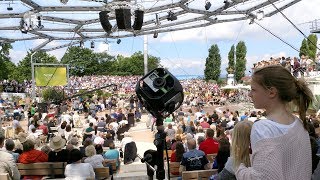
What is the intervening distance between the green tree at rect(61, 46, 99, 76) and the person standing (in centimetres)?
9098

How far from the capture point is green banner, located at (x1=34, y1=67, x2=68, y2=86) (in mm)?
33688

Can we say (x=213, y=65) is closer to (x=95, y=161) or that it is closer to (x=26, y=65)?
(x=26, y=65)

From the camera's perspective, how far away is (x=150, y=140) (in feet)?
58.5

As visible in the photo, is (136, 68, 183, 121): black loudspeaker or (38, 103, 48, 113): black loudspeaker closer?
(136, 68, 183, 121): black loudspeaker

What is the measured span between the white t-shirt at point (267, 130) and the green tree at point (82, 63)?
91113mm

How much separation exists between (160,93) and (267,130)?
123cm

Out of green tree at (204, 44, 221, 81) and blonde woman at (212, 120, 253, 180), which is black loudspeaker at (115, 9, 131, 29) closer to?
blonde woman at (212, 120, 253, 180)

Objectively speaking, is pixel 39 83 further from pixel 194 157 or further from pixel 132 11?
pixel 194 157

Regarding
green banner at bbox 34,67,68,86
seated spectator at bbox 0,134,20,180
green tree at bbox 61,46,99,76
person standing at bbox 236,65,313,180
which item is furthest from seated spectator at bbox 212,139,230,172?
green tree at bbox 61,46,99,76

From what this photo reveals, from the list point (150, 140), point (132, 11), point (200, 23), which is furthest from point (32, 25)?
point (200, 23)

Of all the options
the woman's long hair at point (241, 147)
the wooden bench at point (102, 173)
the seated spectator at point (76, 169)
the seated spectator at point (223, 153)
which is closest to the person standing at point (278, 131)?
the woman's long hair at point (241, 147)

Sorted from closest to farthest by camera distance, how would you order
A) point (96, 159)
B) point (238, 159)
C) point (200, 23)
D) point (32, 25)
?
1. point (238, 159)
2. point (96, 159)
3. point (32, 25)
4. point (200, 23)

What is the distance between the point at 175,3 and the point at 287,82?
2043 centimetres

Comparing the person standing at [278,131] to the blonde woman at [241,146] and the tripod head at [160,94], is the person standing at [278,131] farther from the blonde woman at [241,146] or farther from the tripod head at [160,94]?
the tripod head at [160,94]
